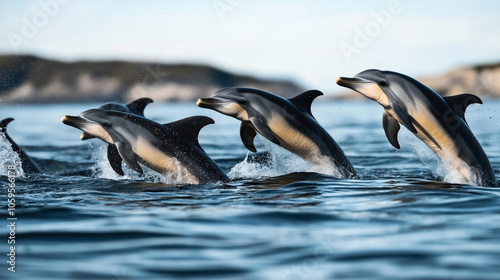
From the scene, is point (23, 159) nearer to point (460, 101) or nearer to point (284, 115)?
point (284, 115)

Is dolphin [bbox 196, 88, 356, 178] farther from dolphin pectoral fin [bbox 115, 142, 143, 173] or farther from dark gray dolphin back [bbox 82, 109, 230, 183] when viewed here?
dolphin pectoral fin [bbox 115, 142, 143, 173]

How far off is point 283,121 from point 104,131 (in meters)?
2.83

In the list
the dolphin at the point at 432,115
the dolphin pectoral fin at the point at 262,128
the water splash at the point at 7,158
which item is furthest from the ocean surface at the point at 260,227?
the dolphin pectoral fin at the point at 262,128

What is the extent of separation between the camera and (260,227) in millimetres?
7797

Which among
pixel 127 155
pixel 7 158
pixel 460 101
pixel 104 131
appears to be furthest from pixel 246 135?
pixel 7 158

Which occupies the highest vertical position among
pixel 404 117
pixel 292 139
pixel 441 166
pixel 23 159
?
pixel 404 117

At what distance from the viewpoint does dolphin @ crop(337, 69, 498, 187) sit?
1093cm

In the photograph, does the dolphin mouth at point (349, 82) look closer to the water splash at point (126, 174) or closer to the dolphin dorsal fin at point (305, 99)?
the dolphin dorsal fin at point (305, 99)

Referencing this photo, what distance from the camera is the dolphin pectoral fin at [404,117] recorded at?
1075 cm

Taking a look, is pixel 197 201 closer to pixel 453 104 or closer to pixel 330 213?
pixel 330 213

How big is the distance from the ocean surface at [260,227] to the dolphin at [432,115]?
51 centimetres

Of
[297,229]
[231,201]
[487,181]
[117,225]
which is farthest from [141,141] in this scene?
[487,181]

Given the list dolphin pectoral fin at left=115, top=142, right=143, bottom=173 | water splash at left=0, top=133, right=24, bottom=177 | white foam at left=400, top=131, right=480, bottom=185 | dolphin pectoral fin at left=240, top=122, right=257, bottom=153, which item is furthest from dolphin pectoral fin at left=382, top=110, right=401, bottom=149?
water splash at left=0, top=133, right=24, bottom=177

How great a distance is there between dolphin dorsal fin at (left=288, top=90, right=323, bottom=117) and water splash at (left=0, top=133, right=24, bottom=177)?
5.11m
